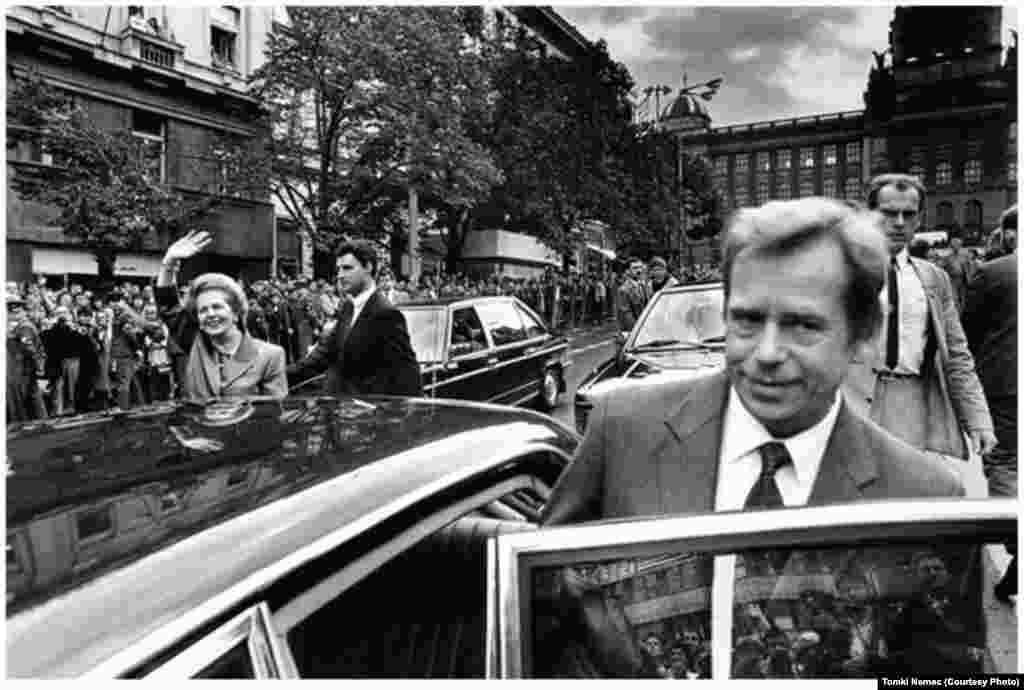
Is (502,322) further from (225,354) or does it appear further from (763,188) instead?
(763,188)

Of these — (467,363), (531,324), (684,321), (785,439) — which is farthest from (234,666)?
(531,324)

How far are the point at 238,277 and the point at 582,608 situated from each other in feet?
85.4

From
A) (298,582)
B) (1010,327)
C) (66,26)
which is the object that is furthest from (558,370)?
(66,26)

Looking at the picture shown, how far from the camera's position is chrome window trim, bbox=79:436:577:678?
1068 mm

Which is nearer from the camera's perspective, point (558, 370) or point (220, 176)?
point (558, 370)

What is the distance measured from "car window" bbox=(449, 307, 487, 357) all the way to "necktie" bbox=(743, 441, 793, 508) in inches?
277

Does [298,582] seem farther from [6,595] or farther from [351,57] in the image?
[351,57]

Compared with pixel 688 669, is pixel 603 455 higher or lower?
higher

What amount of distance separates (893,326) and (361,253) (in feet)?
8.92

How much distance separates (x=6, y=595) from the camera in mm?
1135

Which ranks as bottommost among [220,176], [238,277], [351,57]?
[238,277]

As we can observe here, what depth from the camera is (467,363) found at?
28.7 feet

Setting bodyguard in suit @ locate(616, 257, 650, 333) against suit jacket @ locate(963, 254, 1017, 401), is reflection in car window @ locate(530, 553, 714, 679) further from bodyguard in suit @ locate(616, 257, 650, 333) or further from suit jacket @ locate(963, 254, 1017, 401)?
bodyguard in suit @ locate(616, 257, 650, 333)

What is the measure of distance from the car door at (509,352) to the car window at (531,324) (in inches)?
4.8
